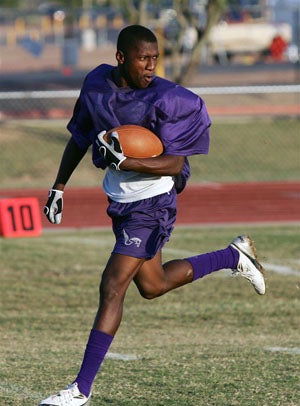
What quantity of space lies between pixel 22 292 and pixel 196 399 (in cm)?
382

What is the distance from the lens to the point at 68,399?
5047 millimetres

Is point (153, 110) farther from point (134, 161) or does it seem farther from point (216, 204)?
point (216, 204)

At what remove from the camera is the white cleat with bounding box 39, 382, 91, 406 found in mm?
5039

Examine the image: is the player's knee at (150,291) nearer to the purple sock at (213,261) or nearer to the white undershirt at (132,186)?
the purple sock at (213,261)

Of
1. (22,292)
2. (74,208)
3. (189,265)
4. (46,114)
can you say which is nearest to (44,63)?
(46,114)

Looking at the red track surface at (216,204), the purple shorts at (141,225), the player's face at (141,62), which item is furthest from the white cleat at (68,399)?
the red track surface at (216,204)

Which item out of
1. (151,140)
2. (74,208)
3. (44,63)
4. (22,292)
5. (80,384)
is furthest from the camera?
(44,63)

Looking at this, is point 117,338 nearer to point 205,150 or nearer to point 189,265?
point 189,265

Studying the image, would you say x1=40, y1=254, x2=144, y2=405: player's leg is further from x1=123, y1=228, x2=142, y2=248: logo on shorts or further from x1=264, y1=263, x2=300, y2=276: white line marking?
x1=264, y1=263, x2=300, y2=276: white line marking

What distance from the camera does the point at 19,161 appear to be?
1877cm

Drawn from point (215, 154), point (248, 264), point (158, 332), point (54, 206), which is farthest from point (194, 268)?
point (215, 154)

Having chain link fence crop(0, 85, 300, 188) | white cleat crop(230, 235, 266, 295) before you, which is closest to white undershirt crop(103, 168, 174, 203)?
white cleat crop(230, 235, 266, 295)

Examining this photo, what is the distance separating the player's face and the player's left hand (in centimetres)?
32

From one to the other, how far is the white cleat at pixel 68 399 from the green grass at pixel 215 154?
40.6 ft
